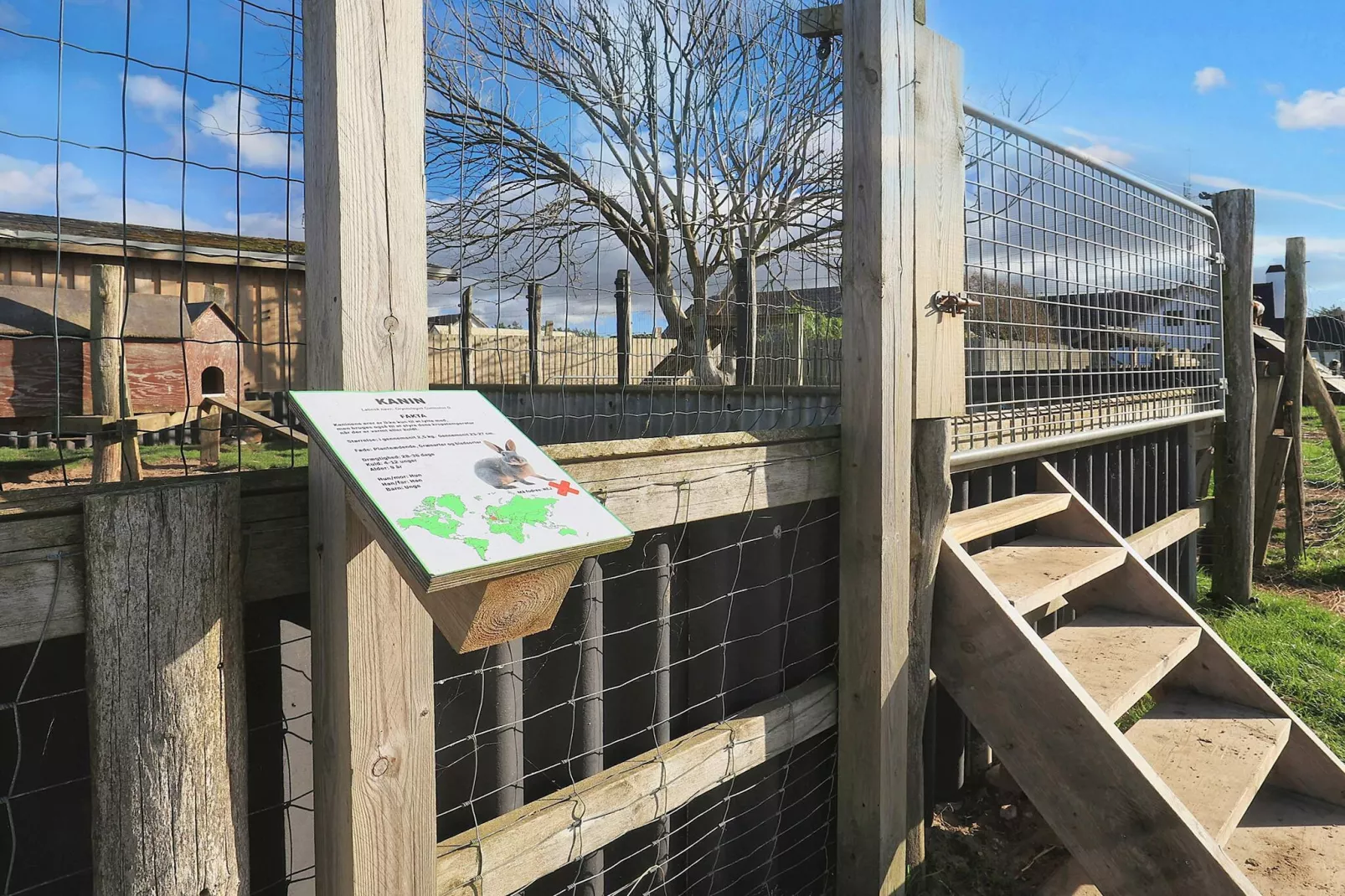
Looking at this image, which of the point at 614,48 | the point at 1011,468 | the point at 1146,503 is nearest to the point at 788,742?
the point at 1011,468

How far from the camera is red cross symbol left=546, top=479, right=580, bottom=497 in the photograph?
4.30ft

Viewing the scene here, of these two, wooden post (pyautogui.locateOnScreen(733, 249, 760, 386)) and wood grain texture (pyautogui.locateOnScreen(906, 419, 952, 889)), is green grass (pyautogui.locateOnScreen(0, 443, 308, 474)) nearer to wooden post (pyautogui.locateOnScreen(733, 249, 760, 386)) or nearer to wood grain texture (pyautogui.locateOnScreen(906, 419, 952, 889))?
wooden post (pyautogui.locateOnScreen(733, 249, 760, 386))

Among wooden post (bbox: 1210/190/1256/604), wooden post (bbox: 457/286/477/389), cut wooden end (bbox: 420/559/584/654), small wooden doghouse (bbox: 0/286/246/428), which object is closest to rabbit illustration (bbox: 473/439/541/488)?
cut wooden end (bbox: 420/559/584/654)

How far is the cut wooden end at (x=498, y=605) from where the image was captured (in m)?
1.16

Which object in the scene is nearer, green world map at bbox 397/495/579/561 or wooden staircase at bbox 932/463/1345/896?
green world map at bbox 397/495/579/561

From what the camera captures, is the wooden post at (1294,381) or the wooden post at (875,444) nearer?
the wooden post at (875,444)

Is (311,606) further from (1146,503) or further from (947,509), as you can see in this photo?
(1146,503)

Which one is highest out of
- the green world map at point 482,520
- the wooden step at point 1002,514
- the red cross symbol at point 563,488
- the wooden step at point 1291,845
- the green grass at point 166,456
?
the red cross symbol at point 563,488

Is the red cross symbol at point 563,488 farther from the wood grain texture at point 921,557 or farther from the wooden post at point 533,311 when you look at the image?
the wood grain texture at point 921,557

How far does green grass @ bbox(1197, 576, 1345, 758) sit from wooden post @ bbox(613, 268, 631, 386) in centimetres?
386

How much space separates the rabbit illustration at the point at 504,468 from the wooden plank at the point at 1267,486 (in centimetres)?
768

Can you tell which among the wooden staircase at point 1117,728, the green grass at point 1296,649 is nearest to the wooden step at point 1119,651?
the wooden staircase at point 1117,728

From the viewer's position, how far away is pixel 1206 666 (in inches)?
132

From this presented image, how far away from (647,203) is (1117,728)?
93.0 inches
